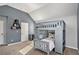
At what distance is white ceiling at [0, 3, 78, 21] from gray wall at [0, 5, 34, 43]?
0.10m

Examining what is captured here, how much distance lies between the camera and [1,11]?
1.47m

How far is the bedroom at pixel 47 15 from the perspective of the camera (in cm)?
147

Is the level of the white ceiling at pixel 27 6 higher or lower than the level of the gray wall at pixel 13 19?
higher

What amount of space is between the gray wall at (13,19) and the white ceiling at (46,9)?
102 mm

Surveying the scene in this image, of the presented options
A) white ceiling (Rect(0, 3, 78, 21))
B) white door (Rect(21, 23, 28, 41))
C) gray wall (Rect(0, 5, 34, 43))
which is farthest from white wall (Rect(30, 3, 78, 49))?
white door (Rect(21, 23, 28, 41))

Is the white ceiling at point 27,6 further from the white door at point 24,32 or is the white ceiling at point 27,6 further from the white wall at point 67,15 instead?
the white door at point 24,32

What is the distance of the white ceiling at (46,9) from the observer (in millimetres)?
1472

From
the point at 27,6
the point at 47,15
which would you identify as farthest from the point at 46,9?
the point at 27,6

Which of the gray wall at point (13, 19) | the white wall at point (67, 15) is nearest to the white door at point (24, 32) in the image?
the gray wall at point (13, 19)

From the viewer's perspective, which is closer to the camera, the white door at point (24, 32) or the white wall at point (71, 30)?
the white wall at point (71, 30)

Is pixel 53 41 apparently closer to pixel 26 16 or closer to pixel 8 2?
pixel 26 16

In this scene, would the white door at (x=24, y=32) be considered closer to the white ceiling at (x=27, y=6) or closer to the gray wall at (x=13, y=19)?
the gray wall at (x=13, y=19)
